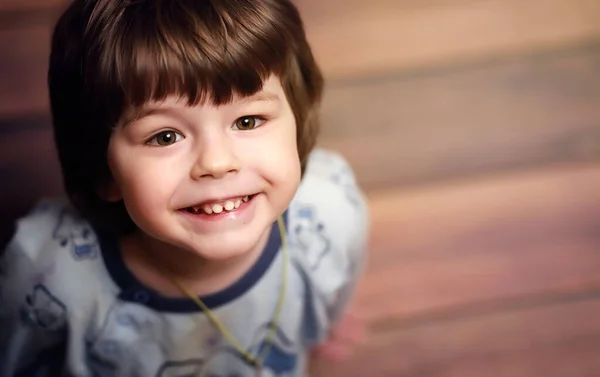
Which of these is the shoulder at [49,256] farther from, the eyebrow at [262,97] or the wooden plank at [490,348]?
the wooden plank at [490,348]

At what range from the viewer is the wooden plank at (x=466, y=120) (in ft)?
3.89

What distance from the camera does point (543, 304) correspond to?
1.12 meters

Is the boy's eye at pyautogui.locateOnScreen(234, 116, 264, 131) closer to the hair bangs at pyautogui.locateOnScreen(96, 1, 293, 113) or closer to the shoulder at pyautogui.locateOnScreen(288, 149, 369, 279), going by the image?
the hair bangs at pyautogui.locateOnScreen(96, 1, 293, 113)

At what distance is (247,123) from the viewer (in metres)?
0.66

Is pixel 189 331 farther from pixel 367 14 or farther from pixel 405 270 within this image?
pixel 367 14

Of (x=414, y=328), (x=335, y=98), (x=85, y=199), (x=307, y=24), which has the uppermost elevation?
(x=307, y=24)

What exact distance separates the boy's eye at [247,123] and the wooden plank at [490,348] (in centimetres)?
52

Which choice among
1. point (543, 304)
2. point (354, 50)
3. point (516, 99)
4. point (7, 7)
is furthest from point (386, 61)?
point (7, 7)

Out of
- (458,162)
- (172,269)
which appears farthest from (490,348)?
(172,269)

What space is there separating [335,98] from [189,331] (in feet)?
1.66

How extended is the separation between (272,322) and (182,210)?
9.9 inches

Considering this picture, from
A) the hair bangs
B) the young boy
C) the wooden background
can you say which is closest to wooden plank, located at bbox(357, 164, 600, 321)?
the wooden background

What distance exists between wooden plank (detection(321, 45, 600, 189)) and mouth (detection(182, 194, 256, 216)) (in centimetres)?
52

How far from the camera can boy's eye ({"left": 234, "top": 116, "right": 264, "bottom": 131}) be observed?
2.15ft
